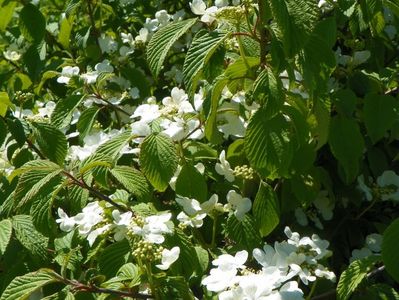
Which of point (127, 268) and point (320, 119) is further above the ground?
point (320, 119)

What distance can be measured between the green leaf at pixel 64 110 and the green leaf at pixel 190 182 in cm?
42

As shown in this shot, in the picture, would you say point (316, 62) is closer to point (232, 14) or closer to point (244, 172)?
point (232, 14)

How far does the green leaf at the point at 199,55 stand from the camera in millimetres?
1401

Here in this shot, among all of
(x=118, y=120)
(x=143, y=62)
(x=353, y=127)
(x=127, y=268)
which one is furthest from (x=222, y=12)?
(x=143, y=62)

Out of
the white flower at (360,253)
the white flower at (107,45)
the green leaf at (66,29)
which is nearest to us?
the white flower at (360,253)

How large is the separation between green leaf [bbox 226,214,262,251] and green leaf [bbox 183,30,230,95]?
0.34 m

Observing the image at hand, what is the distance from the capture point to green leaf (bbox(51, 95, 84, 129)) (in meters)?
1.86

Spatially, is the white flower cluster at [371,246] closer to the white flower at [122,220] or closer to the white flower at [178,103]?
the white flower at [178,103]

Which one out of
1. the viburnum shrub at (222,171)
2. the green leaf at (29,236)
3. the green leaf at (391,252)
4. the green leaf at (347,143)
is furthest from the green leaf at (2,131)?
the green leaf at (391,252)

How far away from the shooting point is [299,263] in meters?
1.43

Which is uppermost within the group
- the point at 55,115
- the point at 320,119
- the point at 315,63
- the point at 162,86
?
the point at 315,63

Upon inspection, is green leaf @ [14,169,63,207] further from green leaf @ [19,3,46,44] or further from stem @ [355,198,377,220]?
stem @ [355,198,377,220]

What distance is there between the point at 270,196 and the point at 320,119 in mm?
195

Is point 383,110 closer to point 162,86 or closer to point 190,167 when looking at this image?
point 190,167
